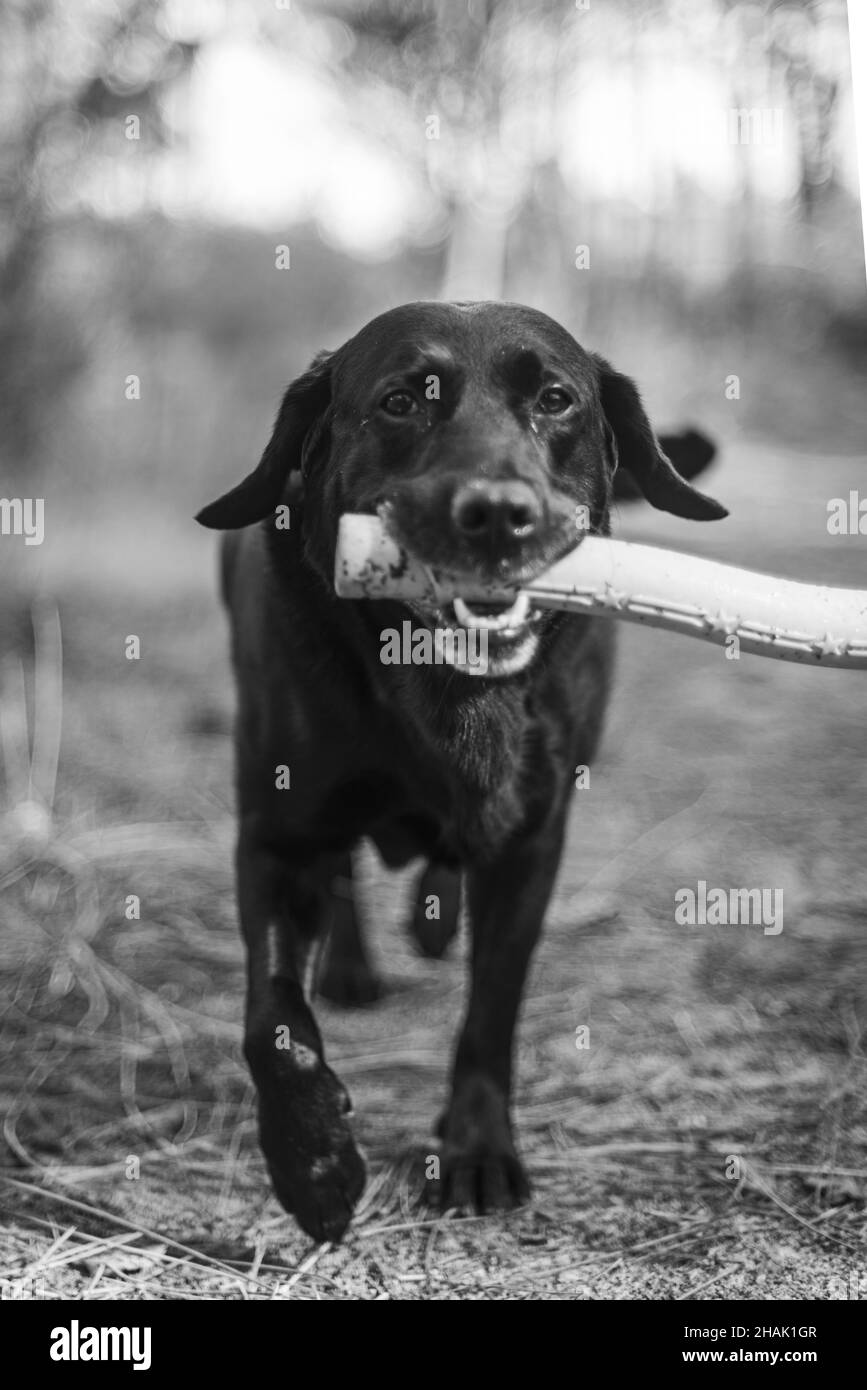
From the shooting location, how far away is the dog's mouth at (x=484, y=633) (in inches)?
68.7

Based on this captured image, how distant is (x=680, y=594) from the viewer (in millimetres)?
1673

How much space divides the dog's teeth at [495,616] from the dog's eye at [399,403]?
0.32 metres

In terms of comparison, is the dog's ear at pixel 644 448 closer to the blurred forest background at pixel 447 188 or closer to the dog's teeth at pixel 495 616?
the dog's teeth at pixel 495 616

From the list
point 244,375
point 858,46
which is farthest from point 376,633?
point 244,375

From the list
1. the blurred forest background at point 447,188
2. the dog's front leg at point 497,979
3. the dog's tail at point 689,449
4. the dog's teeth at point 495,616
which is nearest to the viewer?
the dog's teeth at point 495,616

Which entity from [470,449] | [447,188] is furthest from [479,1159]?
[447,188]

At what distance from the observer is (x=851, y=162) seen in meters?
2.63

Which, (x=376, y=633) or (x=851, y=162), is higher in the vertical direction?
(x=851, y=162)

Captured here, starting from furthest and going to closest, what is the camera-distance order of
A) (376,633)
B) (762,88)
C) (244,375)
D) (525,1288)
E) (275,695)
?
(244,375), (762,88), (275,695), (376,633), (525,1288)

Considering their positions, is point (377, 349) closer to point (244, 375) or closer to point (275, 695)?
point (275, 695)

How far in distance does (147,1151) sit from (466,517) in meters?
1.26

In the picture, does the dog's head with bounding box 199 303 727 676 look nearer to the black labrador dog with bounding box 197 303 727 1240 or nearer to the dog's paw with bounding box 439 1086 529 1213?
the black labrador dog with bounding box 197 303 727 1240

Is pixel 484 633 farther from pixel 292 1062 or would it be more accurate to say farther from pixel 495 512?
pixel 292 1062

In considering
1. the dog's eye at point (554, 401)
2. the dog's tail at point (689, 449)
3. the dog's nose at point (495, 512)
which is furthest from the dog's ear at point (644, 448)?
the dog's tail at point (689, 449)
